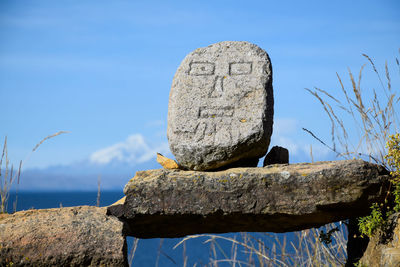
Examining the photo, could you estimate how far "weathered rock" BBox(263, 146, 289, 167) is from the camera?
13.6 feet

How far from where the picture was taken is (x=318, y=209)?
3.67m

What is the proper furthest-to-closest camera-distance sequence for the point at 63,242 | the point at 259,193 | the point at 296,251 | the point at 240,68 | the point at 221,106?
1. the point at 296,251
2. the point at 240,68
3. the point at 221,106
4. the point at 259,193
5. the point at 63,242

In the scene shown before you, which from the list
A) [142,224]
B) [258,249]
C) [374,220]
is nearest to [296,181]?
[374,220]

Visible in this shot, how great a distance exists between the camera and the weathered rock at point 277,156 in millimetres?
4131

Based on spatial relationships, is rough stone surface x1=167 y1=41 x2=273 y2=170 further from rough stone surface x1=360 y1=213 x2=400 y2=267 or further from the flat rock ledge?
rough stone surface x1=360 y1=213 x2=400 y2=267

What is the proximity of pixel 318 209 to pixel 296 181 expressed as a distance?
251 millimetres

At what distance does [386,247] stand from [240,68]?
169cm

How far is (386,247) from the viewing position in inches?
144

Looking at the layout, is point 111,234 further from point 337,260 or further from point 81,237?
point 337,260

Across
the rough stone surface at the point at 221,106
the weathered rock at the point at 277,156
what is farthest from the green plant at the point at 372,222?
the rough stone surface at the point at 221,106

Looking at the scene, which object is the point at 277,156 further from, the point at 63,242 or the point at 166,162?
the point at 63,242

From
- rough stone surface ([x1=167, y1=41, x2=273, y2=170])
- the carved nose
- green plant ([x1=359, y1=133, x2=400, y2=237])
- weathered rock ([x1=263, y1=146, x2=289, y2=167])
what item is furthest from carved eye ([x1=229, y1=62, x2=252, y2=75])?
green plant ([x1=359, y1=133, x2=400, y2=237])

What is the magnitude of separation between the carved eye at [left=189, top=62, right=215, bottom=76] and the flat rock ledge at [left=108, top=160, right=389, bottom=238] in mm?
825

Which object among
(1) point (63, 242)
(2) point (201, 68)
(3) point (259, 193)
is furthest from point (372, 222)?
(1) point (63, 242)
